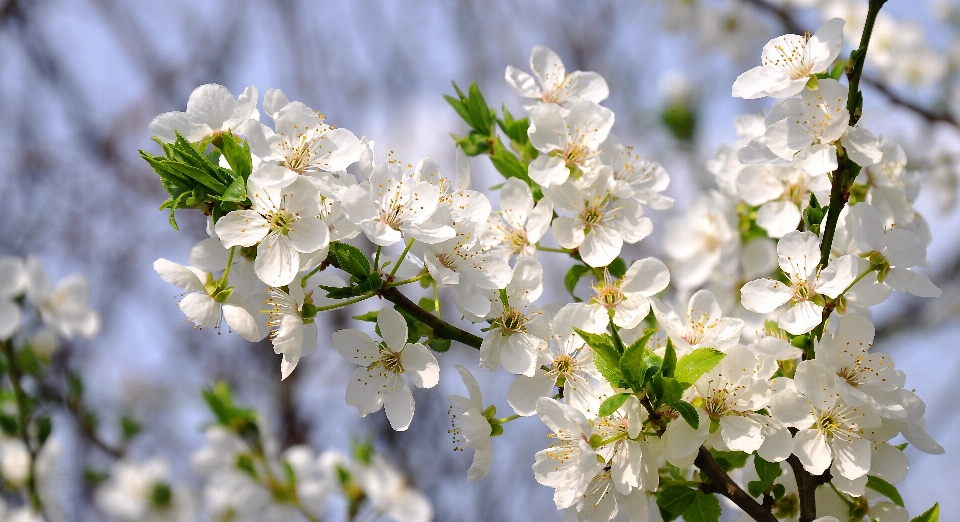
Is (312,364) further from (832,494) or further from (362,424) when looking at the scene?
(832,494)

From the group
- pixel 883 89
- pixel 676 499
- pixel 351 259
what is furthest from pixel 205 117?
pixel 883 89

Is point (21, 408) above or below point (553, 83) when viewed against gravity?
below

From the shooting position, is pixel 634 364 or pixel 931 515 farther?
pixel 931 515

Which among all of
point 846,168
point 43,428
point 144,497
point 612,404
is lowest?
point 144,497

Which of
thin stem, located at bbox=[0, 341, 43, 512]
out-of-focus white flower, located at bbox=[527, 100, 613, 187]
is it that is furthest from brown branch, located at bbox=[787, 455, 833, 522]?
thin stem, located at bbox=[0, 341, 43, 512]

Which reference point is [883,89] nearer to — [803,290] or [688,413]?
[803,290]

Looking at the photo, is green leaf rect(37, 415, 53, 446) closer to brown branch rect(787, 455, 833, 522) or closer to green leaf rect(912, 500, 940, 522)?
brown branch rect(787, 455, 833, 522)

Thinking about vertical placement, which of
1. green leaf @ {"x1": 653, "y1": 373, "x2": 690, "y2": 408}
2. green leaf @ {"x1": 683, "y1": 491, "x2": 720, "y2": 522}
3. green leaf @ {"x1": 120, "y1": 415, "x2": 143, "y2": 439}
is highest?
green leaf @ {"x1": 653, "y1": 373, "x2": 690, "y2": 408}
